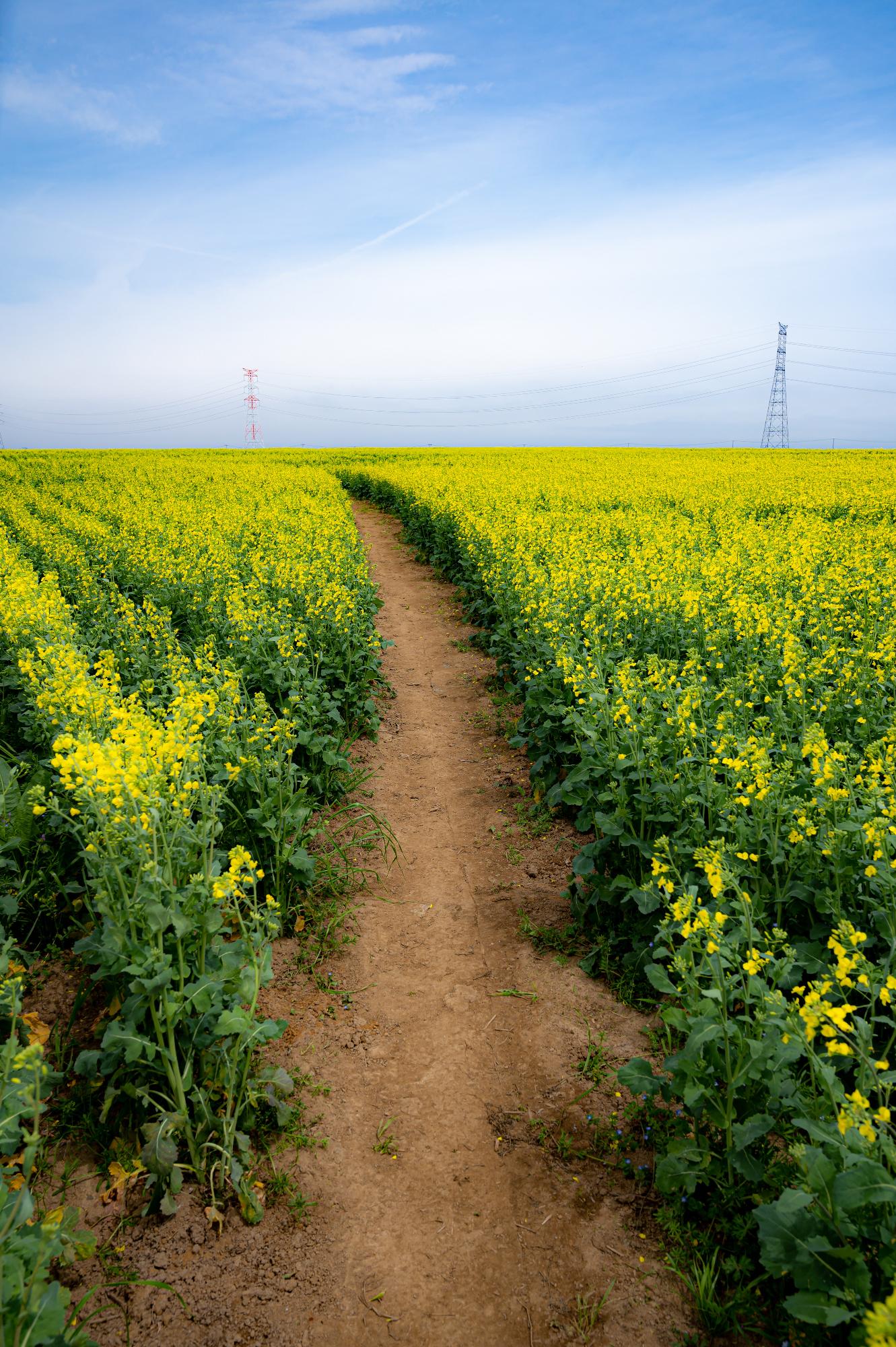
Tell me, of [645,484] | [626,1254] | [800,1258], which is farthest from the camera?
[645,484]

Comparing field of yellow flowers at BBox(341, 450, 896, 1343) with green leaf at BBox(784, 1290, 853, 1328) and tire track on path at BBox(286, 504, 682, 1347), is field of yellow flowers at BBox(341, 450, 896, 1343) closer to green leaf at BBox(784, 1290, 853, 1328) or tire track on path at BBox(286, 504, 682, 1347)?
green leaf at BBox(784, 1290, 853, 1328)

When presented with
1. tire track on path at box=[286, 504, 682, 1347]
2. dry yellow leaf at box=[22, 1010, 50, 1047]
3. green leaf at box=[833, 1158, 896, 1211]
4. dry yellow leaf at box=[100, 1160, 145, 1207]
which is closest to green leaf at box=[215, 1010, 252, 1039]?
dry yellow leaf at box=[100, 1160, 145, 1207]

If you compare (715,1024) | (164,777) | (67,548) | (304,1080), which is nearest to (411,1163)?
(304,1080)

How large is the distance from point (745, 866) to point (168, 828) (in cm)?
323

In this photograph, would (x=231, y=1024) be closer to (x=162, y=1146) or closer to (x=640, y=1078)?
(x=162, y=1146)

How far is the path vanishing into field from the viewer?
10.1 ft

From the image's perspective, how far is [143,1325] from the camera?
3.02m

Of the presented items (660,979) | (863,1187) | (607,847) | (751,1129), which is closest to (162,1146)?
(660,979)

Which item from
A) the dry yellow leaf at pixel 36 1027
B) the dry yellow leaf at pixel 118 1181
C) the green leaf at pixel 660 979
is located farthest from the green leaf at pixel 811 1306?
the dry yellow leaf at pixel 36 1027

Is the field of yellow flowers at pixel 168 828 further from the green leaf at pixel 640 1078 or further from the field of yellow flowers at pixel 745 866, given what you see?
the field of yellow flowers at pixel 745 866

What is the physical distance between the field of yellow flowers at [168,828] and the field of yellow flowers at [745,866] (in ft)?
6.48

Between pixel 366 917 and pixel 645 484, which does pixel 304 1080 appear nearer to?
pixel 366 917

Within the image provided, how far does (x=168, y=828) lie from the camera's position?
13.7 ft

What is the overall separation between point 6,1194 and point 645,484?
24.1 metres
